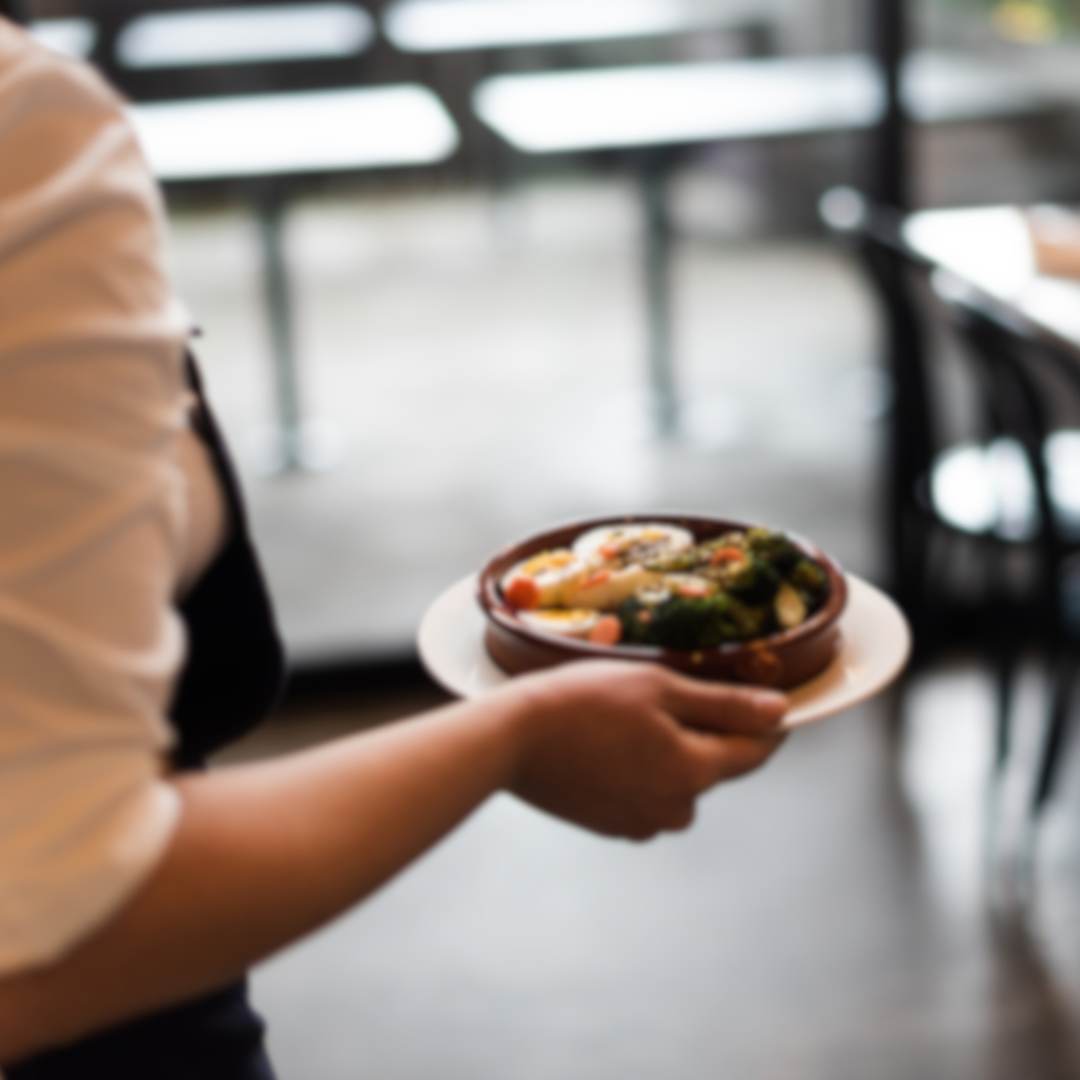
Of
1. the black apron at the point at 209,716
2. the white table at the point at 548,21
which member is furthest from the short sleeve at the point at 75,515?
the white table at the point at 548,21

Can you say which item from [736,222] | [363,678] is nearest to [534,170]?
[736,222]

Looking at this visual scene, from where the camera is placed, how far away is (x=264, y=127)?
3.29m

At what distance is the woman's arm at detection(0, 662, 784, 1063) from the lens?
0.63 m

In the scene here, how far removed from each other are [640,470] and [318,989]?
5.82 ft

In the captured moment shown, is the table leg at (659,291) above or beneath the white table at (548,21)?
beneath

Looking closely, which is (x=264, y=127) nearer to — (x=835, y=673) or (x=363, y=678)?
(x=363, y=678)

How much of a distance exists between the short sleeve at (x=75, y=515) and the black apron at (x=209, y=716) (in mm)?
189

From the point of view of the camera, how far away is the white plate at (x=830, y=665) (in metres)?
0.86

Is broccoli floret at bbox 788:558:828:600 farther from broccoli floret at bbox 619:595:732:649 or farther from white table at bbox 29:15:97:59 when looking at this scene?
white table at bbox 29:15:97:59

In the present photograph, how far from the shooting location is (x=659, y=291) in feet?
Answer: 13.5

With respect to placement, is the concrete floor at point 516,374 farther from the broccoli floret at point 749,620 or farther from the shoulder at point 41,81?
the shoulder at point 41,81

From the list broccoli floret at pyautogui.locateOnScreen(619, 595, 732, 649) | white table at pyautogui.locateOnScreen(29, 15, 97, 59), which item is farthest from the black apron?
white table at pyautogui.locateOnScreen(29, 15, 97, 59)

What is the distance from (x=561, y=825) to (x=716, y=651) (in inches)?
74.4

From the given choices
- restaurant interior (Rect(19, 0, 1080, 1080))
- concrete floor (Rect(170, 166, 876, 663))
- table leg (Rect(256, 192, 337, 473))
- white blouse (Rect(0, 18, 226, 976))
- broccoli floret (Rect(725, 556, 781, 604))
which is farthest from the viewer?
table leg (Rect(256, 192, 337, 473))
